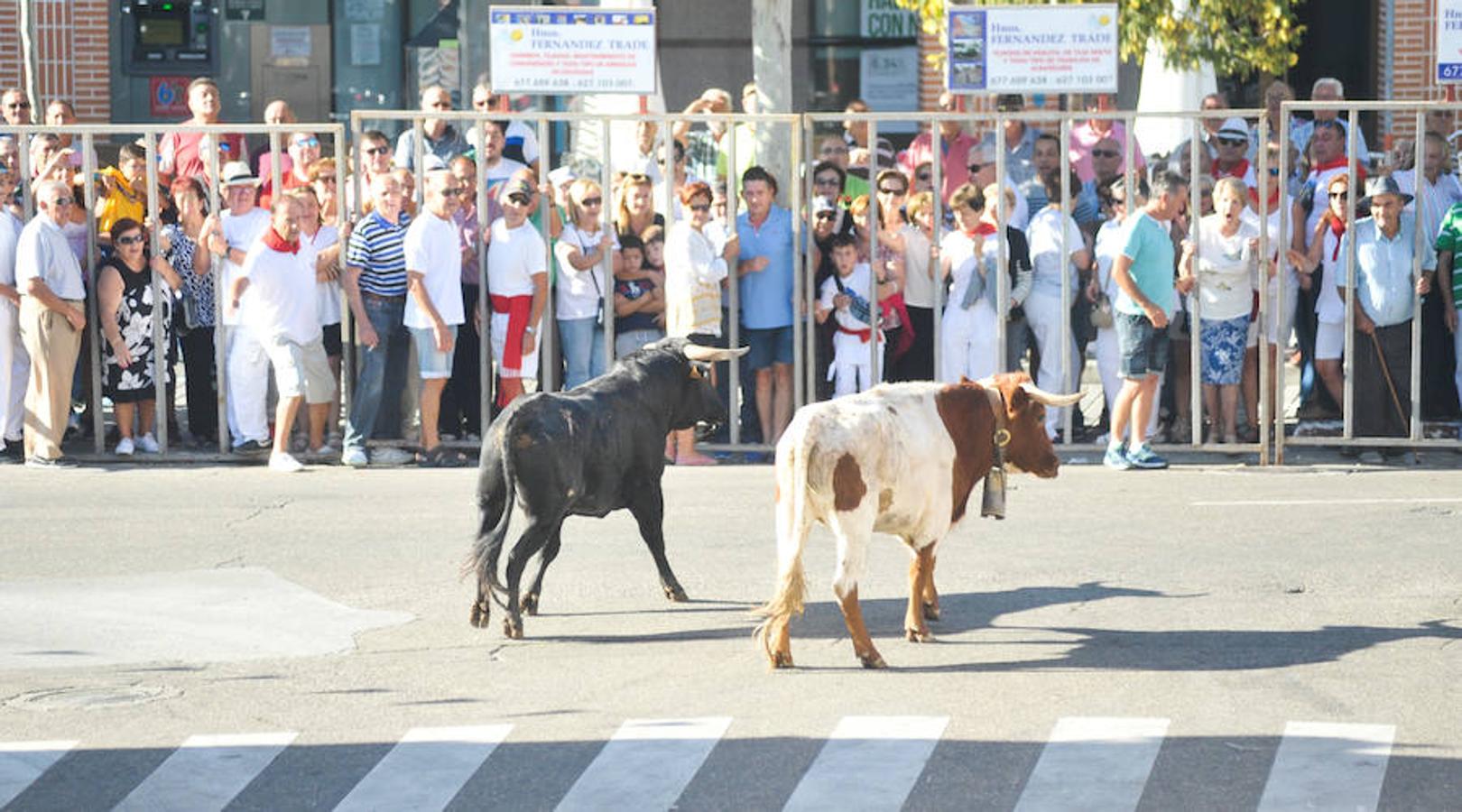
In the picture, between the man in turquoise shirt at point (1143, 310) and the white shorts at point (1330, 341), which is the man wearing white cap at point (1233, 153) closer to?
the white shorts at point (1330, 341)

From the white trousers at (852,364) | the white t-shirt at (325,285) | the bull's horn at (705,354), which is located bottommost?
the white trousers at (852,364)

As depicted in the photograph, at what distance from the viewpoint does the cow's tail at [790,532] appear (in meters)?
10.2

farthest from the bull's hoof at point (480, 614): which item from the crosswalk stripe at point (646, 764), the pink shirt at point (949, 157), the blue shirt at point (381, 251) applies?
the pink shirt at point (949, 157)

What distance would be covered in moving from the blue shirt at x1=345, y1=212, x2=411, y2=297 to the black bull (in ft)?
14.7

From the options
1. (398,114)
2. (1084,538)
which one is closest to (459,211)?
(398,114)

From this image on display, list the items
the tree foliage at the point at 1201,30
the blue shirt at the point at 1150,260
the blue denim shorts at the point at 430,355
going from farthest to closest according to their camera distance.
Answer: the tree foliage at the point at 1201,30 → the blue denim shorts at the point at 430,355 → the blue shirt at the point at 1150,260

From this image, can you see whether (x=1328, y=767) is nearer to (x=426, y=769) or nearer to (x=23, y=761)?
(x=426, y=769)

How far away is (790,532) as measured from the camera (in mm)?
10367

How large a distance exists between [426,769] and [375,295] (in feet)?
25.1

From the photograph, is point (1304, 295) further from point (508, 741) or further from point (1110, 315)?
point (508, 741)

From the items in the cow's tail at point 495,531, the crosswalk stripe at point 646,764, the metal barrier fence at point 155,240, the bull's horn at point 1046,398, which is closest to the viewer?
the crosswalk stripe at point 646,764

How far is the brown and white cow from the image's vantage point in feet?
33.9

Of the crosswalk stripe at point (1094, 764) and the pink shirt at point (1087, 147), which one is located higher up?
the pink shirt at point (1087, 147)

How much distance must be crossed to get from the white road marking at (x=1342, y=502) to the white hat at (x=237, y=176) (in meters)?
6.53
